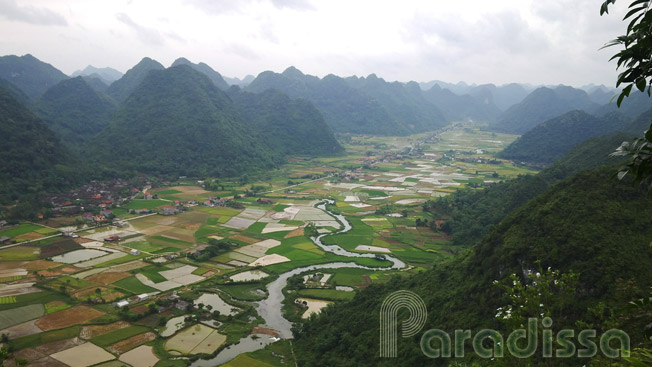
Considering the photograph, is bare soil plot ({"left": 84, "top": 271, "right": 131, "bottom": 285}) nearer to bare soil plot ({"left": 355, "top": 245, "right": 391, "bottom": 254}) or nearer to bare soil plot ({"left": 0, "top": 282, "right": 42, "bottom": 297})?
bare soil plot ({"left": 0, "top": 282, "right": 42, "bottom": 297})

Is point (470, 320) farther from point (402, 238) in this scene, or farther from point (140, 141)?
point (140, 141)

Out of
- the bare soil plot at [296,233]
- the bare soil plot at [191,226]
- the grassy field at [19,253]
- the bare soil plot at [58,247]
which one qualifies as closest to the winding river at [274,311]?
the bare soil plot at [296,233]

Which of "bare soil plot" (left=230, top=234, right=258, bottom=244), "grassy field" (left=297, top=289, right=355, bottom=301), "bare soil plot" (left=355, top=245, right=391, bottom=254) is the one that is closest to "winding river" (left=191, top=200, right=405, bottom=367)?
"bare soil plot" (left=355, top=245, right=391, bottom=254)

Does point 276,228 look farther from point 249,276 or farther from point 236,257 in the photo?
point 249,276

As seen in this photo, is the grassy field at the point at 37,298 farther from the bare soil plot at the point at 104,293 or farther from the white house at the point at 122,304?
the white house at the point at 122,304

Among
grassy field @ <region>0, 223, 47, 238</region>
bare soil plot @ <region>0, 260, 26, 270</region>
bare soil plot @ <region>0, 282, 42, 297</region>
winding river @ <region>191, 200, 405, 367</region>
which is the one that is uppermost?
grassy field @ <region>0, 223, 47, 238</region>
